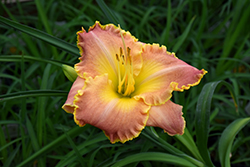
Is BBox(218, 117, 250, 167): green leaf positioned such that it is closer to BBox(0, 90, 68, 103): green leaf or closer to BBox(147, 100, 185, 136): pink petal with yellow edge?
BBox(147, 100, 185, 136): pink petal with yellow edge

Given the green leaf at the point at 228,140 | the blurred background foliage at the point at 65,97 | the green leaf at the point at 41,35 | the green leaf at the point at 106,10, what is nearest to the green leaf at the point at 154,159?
the blurred background foliage at the point at 65,97

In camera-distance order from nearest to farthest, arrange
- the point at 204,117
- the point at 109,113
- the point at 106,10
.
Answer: the point at 109,113
the point at 204,117
the point at 106,10

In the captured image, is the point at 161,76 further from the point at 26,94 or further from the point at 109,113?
the point at 26,94

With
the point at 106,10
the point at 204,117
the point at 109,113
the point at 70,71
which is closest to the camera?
the point at 109,113

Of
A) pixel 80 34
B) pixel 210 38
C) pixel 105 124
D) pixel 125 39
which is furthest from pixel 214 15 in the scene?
pixel 105 124

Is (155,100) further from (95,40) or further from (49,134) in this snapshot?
(49,134)

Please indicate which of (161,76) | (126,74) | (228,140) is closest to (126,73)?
(126,74)

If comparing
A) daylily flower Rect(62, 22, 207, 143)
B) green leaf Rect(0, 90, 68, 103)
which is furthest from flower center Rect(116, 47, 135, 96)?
green leaf Rect(0, 90, 68, 103)
